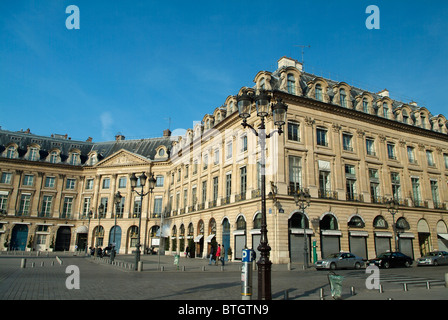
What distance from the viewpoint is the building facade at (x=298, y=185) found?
2789cm

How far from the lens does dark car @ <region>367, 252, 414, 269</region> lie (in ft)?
79.4

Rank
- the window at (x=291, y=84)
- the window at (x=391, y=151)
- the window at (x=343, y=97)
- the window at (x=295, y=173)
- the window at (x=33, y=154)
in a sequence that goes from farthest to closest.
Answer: the window at (x=33, y=154), the window at (x=391, y=151), the window at (x=343, y=97), the window at (x=291, y=84), the window at (x=295, y=173)

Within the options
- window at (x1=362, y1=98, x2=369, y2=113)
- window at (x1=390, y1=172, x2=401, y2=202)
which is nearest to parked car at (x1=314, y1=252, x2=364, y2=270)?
window at (x1=390, y1=172, x2=401, y2=202)

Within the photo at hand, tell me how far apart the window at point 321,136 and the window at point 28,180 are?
4652 centimetres

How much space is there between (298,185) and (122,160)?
35.7 metres

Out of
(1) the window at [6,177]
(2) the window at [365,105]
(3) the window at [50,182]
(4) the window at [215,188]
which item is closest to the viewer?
(2) the window at [365,105]

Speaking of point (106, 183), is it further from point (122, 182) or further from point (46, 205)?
point (46, 205)

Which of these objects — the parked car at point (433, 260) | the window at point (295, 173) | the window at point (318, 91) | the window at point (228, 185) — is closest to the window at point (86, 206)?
the window at point (228, 185)

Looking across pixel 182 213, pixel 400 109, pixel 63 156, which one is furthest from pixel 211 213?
pixel 63 156

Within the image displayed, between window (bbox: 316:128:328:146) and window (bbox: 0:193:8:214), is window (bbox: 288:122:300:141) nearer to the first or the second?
window (bbox: 316:128:328:146)

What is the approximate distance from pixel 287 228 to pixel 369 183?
1109 cm

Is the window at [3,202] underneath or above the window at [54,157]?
underneath

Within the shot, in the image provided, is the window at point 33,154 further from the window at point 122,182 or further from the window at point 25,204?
the window at point 122,182
